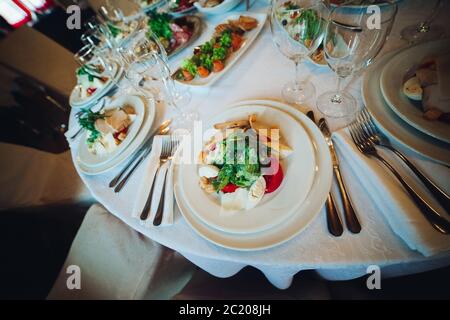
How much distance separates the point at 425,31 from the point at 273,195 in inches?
26.5

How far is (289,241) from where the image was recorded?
47 cm

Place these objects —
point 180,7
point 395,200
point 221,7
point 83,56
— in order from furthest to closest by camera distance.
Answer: point 180,7 → point 221,7 → point 83,56 → point 395,200

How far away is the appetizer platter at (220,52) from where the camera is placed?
803 mm

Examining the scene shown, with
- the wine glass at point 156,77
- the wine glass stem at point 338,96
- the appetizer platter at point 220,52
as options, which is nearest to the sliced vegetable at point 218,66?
the appetizer platter at point 220,52

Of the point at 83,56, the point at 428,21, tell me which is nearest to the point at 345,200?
the point at 428,21

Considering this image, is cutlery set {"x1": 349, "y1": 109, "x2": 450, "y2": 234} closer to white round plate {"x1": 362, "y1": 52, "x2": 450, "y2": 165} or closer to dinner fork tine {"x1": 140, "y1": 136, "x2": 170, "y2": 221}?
white round plate {"x1": 362, "y1": 52, "x2": 450, "y2": 165}

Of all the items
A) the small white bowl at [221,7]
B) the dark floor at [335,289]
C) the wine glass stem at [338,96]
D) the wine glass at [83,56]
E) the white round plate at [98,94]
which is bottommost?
the dark floor at [335,289]

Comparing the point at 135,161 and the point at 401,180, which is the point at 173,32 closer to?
the point at 135,161

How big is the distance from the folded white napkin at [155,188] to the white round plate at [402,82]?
55 centimetres

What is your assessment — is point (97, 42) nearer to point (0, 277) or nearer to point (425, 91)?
point (0, 277)

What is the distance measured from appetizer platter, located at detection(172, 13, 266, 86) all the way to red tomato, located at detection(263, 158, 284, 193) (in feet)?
1.30

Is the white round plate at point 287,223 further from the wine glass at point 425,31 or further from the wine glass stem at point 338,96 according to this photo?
the wine glass at point 425,31
